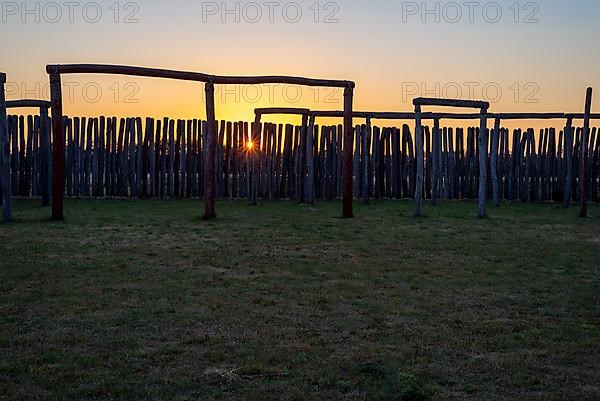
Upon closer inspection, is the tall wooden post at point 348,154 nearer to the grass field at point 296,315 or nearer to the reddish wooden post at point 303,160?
the grass field at point 296,315

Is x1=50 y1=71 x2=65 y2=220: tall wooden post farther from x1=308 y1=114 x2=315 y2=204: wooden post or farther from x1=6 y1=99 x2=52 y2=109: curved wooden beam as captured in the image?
x1=308 y1=114 x2=315 y2=204: wooden post

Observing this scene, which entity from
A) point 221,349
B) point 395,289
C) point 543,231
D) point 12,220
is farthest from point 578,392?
point 12,220

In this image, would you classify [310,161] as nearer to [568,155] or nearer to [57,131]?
[568,155]

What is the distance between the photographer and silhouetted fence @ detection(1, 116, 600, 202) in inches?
697

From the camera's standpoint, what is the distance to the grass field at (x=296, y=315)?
3.90 m

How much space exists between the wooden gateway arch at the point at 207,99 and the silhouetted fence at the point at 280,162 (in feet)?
14.2

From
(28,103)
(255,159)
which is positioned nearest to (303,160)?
(255,159)

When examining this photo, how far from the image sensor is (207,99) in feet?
41.2

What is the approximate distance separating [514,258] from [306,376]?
500 cm

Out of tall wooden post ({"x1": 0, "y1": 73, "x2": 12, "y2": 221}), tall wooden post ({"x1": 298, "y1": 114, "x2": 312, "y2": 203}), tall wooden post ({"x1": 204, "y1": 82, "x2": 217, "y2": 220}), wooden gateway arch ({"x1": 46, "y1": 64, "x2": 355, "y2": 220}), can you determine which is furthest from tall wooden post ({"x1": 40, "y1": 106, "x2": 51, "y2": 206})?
tall wooden post ({"x1": 298, "y1": 114, "x2": 312, "y2": 203})

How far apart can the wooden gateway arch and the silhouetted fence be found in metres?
4.32

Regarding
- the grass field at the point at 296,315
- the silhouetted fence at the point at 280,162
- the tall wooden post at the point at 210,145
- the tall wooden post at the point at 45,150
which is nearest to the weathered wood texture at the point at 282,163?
the silhouetted fence at the point at 280,162

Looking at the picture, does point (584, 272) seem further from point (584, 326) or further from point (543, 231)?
point (543, 231)

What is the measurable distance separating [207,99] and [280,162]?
5.46 m
